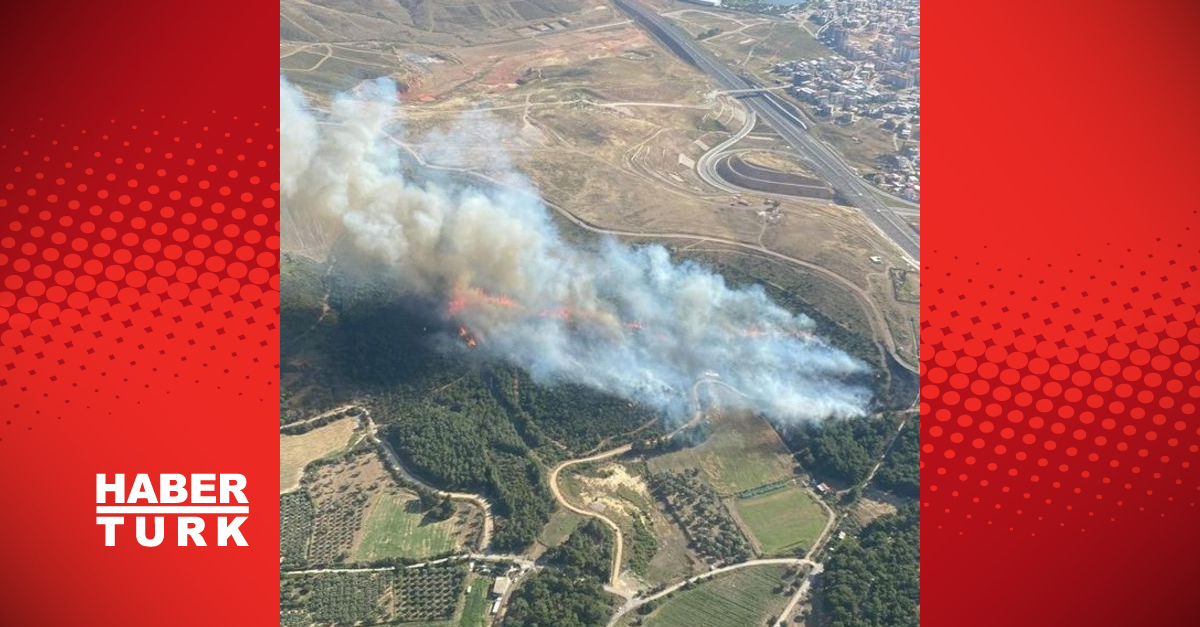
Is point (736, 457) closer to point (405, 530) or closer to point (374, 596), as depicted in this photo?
point (405, 530)

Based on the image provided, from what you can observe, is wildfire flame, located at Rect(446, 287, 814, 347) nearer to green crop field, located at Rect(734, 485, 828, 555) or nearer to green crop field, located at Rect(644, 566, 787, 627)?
green crop field, located at Rect(734, 485, 828, 555)

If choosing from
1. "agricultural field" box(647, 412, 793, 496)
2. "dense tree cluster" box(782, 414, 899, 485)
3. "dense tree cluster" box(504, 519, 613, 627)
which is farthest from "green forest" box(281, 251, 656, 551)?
"dense tree cluster" box(782, 414, 899, 485)

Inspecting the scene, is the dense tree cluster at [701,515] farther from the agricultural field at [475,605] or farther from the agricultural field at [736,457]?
the agricultural field at [475,605]

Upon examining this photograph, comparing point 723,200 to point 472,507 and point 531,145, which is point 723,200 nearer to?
point 531,145

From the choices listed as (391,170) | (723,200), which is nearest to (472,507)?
(391,170)

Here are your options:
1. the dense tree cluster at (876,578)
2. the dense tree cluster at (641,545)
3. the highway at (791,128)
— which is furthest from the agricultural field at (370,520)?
the highway at (791,128)

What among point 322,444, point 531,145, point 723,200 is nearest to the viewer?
point 322,444
